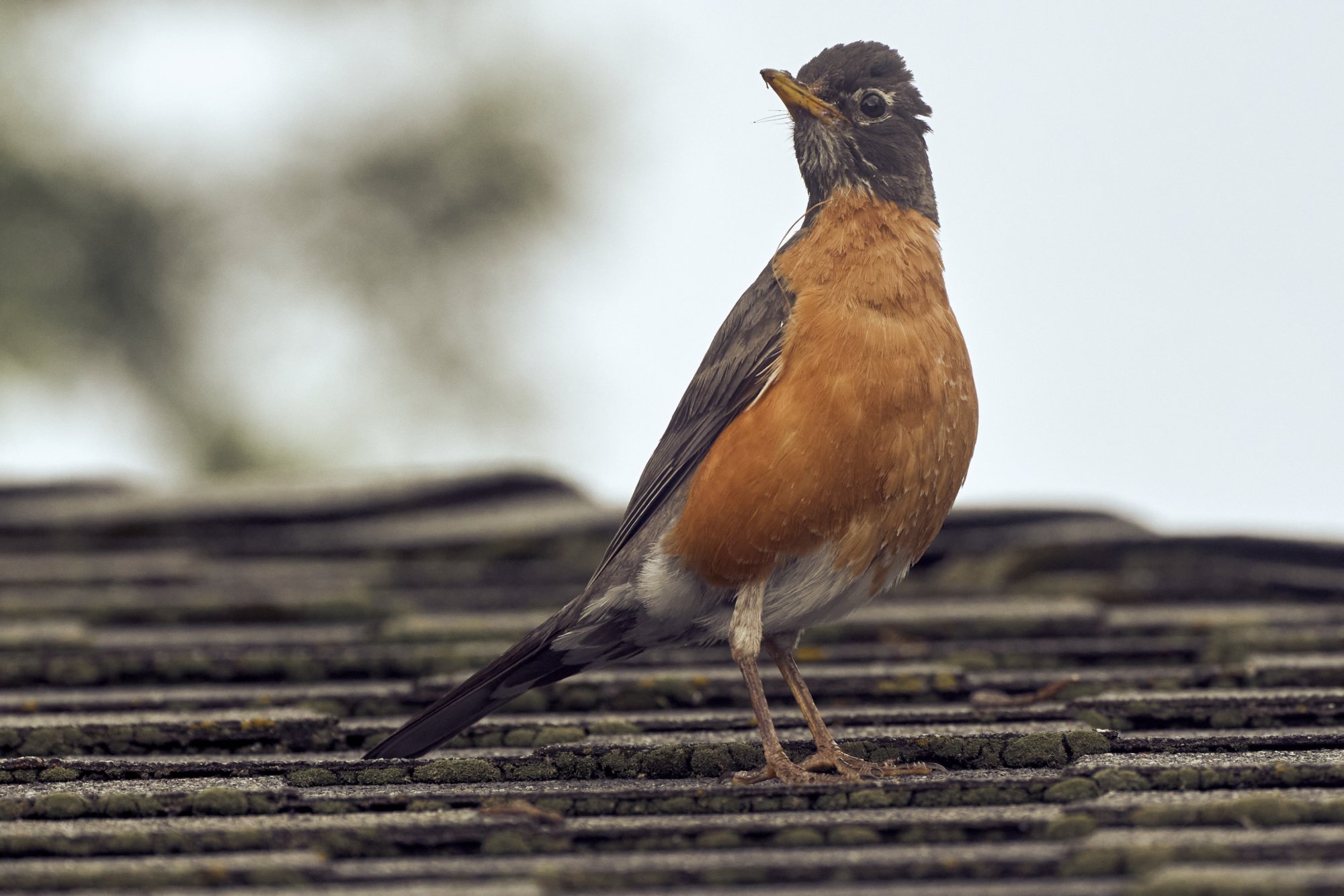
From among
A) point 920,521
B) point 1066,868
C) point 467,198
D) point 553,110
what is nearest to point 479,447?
point 467,198

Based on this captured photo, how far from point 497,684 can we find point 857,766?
2.79 feet

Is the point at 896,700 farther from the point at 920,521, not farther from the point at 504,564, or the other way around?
the point at 504,564

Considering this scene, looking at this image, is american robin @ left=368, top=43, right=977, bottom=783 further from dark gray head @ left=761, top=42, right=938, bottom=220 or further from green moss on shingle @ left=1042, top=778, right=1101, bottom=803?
green moss on shingle @ left=1042, top=778, right=1101, bottom=803

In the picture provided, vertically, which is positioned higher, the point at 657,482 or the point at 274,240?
the point at 274,240

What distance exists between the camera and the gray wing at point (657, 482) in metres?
2.97

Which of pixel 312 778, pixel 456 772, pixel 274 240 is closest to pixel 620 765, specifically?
pixel 456 772

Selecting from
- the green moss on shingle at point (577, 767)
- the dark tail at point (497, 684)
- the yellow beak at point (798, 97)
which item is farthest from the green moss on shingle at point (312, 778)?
the yellow beak at point (798, 97)

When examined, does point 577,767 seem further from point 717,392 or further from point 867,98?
point 867,98

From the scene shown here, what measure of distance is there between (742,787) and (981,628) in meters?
1.90

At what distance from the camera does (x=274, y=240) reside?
51.4 ft

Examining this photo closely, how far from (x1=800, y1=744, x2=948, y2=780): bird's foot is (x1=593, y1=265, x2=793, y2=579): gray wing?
698 mm

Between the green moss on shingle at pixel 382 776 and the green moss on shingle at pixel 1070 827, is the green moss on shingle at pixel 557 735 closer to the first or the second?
the green moss on shingle at pixel 382 776

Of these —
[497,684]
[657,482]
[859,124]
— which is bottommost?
[497,684]

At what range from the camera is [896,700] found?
3.36 m
